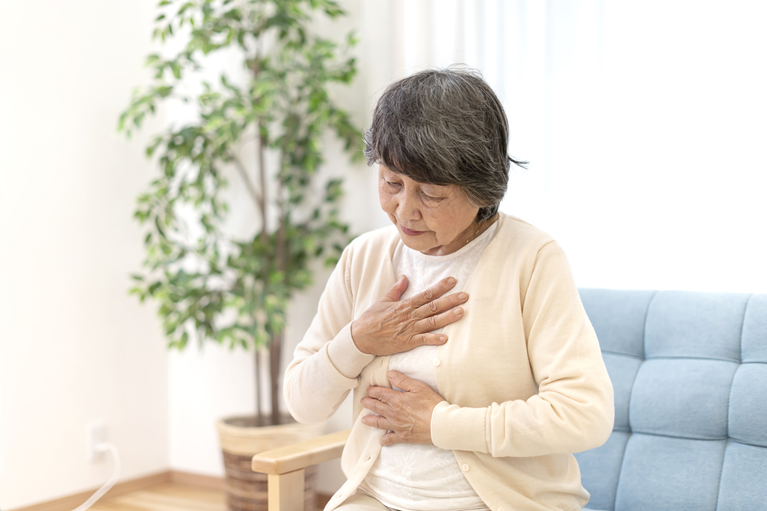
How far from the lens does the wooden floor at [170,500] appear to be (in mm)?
2533

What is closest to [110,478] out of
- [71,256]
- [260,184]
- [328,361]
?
[71,256]

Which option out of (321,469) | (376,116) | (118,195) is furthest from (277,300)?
(376,116)

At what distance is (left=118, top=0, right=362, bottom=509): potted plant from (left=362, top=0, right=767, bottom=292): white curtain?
20.5 inches

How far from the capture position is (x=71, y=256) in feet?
8.30

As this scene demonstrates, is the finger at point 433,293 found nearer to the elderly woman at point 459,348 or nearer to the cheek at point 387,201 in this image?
the elderly woman at point 459,348

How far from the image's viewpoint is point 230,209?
2.76m

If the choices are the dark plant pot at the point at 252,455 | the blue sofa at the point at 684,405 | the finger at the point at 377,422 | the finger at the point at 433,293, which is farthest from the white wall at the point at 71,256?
the blue sofa at the point at 684,405

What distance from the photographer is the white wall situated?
7.64 ft

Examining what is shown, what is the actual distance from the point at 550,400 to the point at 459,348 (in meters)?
0.18

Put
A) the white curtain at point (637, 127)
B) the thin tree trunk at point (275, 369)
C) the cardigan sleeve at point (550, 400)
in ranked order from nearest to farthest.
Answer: the cardigan sleeve at point (550, 400), the white curtain at point (637, 127), the thin tree trunk at point (275, 369)

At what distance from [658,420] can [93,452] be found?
2131mm

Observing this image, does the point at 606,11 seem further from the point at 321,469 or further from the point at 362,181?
the point at 321,469

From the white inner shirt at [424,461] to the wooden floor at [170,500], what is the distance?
135 centimetres

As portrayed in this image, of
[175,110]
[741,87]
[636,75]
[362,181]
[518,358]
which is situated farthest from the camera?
[175,110]
